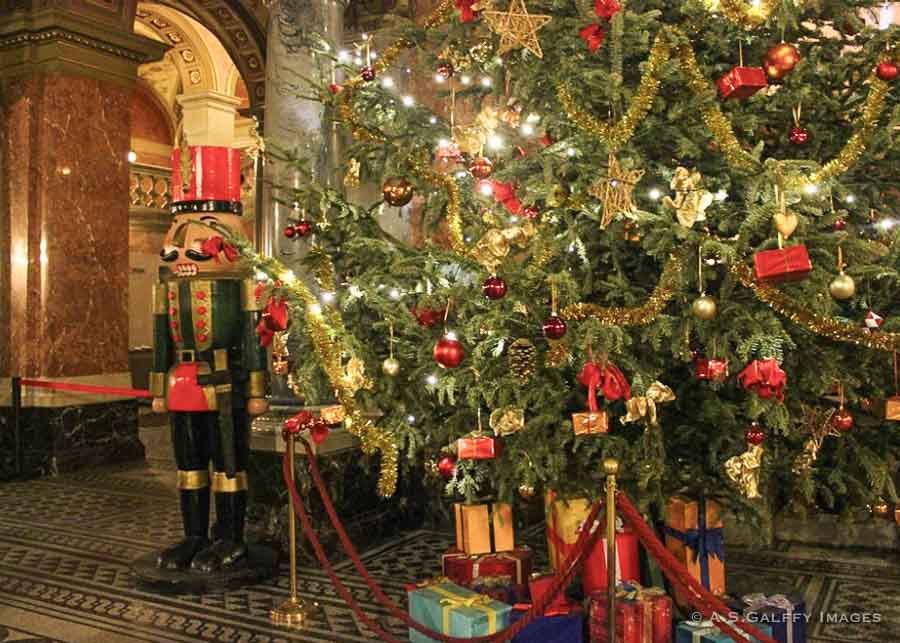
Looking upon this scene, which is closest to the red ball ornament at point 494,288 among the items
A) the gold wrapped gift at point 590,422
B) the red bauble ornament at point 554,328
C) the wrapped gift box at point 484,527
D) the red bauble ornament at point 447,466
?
the red bauble ornament at point 554,328

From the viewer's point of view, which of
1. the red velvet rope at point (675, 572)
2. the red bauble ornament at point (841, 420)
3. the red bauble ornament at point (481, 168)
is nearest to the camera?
the red velvet rope at point (675, 572)

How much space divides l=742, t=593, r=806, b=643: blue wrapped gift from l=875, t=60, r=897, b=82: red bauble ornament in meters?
2.09

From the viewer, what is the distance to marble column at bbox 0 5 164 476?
8.38m

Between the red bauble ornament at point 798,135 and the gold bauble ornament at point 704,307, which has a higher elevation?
the red bauble ornament at point 798,135

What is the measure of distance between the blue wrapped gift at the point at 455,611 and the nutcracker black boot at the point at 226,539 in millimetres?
1363

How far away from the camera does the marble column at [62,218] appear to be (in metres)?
8.38

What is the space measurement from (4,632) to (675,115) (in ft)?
12.3

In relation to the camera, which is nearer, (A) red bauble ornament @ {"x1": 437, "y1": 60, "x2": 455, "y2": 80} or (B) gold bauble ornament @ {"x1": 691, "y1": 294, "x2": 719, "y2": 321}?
(B) gold bauble ornament @ {"x1": 691, "y1": 294, "x2": 719, "y2": 321}

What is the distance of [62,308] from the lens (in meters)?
8.51

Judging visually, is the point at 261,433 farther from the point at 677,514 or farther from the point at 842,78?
the point at 842,78

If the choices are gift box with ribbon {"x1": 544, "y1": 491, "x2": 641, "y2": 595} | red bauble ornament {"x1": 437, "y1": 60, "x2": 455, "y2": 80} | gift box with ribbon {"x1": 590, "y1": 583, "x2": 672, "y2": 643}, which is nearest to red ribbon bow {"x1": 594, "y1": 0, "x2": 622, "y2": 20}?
red bauble ornament {"x1": 437, "y1": 60, "x2": 455, "y2": 80}

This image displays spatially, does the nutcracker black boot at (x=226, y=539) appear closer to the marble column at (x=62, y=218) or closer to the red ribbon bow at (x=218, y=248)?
the red ribbon bow at (x=218, y=248)

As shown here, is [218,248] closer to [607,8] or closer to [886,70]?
[607,8]

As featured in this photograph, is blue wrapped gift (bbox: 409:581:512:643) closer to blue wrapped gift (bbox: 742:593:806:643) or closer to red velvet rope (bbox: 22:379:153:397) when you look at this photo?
blue wrapped gift (bbox: 742:593:806:643)
